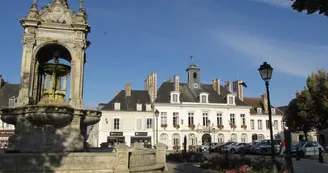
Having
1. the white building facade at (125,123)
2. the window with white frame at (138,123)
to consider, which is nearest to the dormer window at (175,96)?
the white building facade at (125,123)

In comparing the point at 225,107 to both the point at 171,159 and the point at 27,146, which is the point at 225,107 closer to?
the point at 171,159

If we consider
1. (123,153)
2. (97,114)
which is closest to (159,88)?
(97,114)

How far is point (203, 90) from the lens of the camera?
49719 millimetres

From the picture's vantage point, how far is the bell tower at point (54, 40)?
13336 millimetres

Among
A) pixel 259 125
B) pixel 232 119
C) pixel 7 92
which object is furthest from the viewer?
pixel 259 125

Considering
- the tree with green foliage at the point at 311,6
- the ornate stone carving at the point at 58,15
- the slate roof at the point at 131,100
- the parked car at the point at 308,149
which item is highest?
the ornate stone carving at the point at 58,15

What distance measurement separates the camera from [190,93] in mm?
48375

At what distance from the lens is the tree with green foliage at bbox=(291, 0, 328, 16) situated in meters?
6.98

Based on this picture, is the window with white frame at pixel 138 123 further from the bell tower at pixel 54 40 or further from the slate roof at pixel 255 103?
the bell tower at pixel 54 40

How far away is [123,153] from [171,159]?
449 inches

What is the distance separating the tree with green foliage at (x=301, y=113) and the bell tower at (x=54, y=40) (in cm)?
2980

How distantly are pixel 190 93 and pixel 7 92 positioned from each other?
28.5m

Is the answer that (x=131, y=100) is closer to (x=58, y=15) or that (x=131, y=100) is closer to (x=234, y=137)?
(x=234, y=137)

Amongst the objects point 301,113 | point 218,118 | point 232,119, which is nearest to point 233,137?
point 232,119
